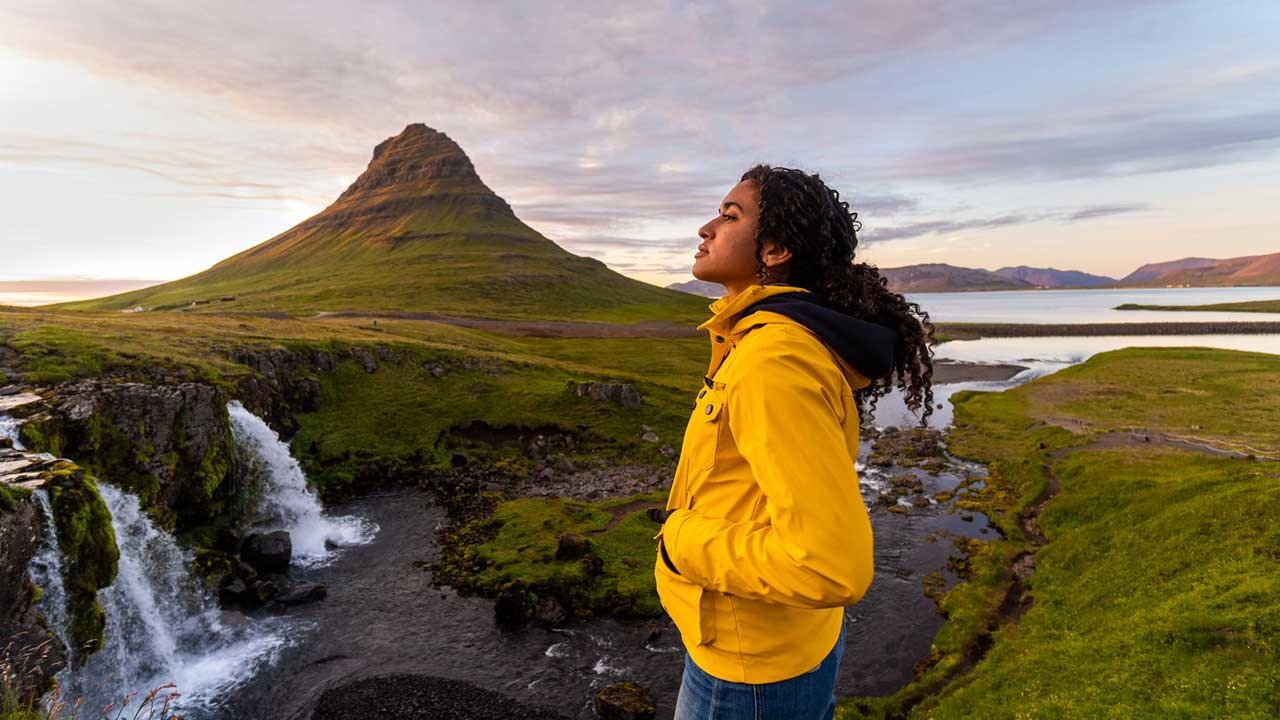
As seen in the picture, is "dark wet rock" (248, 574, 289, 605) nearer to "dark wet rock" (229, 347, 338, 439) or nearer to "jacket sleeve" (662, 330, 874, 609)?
"dark wet rock" (229, 347, 338, 439)

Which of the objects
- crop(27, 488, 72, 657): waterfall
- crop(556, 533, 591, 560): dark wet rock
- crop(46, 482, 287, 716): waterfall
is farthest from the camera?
crop(556, 533, 591, 560): dark wet rock

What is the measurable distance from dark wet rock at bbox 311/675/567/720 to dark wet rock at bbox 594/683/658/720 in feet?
3.92

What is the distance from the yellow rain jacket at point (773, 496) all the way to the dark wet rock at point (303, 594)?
24815mm

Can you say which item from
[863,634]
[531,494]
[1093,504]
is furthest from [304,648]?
[1093,504]

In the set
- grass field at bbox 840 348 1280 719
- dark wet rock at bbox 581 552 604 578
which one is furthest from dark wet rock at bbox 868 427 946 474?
dark wet rock at bbox 581 552 604 578

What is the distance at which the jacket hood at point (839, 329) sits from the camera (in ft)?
9.54

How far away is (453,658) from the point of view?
776 inches

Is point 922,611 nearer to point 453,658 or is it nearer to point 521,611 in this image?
point 521,611

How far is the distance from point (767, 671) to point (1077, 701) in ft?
49.0

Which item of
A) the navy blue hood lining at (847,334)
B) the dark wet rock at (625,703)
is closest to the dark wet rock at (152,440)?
the dark wet rock at (625,703)

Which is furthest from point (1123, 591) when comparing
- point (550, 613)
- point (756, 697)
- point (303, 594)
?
point (303, 594)

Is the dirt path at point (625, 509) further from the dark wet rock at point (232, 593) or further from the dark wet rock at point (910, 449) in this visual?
the dark wet rock at point (910, 449)

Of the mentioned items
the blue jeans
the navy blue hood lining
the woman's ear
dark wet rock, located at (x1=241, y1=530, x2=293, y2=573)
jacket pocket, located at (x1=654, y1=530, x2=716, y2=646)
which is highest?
the woman's ear

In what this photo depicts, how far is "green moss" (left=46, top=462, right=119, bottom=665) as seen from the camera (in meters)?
16.0
